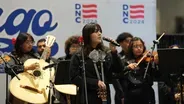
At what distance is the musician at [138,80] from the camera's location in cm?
495

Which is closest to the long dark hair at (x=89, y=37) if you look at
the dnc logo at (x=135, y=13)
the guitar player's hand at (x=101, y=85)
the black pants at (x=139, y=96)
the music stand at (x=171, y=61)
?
the guitar player's hand at (x=101, y=85)

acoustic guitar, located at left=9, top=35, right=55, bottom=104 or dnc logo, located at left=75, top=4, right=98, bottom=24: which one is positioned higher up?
dnc logo, located at left=75, top=4, right=98, bottom=24

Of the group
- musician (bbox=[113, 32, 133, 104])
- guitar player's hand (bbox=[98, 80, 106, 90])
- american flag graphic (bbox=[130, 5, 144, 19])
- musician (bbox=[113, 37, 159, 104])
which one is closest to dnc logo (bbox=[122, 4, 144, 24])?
american flag graphic (bbox=[130, 5, 144, 19])

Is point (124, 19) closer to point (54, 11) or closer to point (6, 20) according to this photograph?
point (54, 11)

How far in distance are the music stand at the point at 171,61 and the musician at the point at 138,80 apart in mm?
403

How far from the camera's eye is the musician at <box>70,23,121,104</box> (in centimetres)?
418

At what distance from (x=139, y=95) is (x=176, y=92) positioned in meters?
0.54

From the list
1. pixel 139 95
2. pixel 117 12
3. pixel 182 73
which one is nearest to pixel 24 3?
pixel 117 12

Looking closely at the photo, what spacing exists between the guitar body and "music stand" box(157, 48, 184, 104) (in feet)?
5.15

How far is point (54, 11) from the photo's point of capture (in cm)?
645

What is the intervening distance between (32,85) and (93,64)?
1.22 metres

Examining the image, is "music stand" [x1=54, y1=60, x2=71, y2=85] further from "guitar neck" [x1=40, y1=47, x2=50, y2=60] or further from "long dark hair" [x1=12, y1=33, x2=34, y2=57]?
"long dark hair" [x1=12, y1=33, x2=34, y2=57]

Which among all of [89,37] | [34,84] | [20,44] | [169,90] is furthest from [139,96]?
[20,44]

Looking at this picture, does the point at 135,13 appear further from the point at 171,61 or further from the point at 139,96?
the point at 171,61
